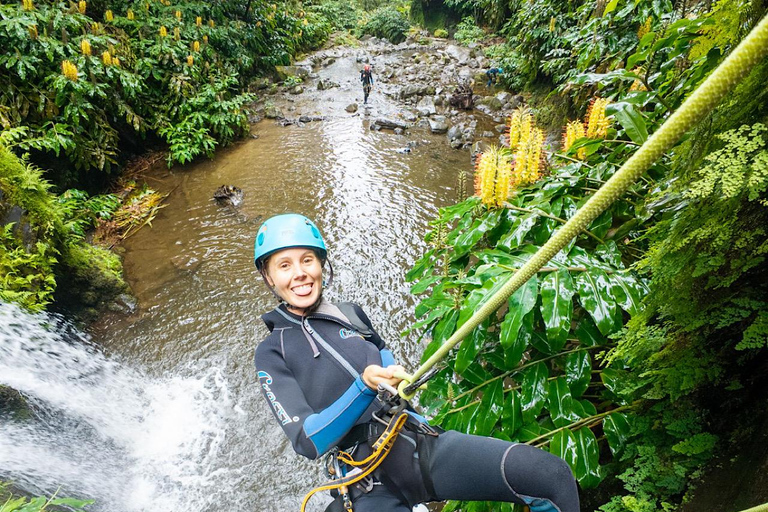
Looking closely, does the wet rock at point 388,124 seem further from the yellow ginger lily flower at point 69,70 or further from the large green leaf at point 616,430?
the large green leaf at point 616,430

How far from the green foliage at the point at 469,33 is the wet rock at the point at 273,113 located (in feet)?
32.2

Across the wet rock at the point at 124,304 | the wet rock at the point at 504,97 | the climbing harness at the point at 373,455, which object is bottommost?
the wet rock at the point at 124,304

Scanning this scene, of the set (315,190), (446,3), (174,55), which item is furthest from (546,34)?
(446,3)

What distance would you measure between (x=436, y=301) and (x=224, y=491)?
103 inches

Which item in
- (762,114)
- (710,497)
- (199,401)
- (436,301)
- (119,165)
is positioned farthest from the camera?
(119,165)

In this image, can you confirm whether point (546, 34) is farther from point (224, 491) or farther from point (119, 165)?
point (224, 491)

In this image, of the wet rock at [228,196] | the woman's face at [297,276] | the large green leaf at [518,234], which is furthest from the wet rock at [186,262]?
the large green leaf at [518,234]

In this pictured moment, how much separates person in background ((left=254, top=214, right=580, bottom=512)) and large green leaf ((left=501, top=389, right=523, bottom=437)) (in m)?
0.37

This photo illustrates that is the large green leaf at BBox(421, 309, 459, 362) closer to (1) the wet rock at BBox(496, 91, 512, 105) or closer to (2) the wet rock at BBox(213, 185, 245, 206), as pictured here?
(2) the wet rock at BBox(213, 185, 245, 206)


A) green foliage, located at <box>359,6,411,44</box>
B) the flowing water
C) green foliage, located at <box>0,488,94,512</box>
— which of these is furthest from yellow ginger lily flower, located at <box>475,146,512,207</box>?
green foliage, located at <box>359,6,411,44</box>

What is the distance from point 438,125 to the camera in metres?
9.62

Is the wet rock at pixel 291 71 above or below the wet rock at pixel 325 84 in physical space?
above

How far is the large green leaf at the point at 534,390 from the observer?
1817 mm

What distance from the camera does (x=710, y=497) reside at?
1.14m
